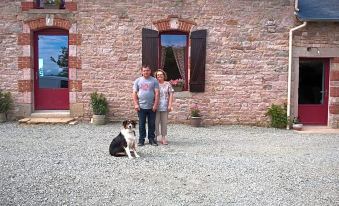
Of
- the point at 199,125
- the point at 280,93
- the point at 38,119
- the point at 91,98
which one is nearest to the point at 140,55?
the point at 91,98

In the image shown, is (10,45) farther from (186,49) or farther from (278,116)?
(278,116)

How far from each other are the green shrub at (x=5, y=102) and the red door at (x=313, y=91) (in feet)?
27.2

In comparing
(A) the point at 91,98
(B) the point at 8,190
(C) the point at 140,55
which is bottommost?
(B) the point at 8,190

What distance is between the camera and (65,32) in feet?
37.4

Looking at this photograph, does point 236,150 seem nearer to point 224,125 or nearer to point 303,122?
point 224,125

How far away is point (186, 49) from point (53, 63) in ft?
12.8

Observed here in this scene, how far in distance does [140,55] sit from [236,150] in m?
4.48

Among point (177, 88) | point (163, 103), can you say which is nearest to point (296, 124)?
point (177, 88)

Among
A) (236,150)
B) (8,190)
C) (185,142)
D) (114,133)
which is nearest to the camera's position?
(8,190)

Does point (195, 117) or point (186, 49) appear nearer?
point (195, 117)

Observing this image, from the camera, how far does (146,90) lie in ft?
25.7

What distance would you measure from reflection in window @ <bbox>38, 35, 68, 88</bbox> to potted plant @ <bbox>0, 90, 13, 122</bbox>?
0.94m

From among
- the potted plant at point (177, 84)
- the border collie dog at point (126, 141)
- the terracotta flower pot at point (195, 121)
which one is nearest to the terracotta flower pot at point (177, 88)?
the potted plant at point (177, 84)

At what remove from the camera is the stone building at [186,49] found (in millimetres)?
11039
